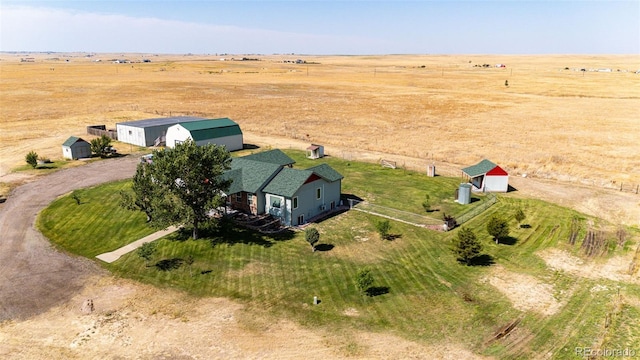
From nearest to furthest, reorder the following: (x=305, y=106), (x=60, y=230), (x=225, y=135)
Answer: (x=60, y=230)
(x=225, y=135)
(x=305, y=106)

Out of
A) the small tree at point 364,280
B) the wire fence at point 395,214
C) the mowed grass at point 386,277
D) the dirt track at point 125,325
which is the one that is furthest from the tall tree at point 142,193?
the small tree at point 364,280

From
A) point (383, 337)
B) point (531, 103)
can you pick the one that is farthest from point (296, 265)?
point (531, 103)

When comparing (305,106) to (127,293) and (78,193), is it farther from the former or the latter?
(127,293)

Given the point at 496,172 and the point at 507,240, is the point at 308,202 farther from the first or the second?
the point at 496,172

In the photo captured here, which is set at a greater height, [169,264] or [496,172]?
[496,172]

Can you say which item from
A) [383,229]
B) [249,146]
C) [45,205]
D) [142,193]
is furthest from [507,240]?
[249,146]

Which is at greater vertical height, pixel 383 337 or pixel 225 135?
pixel 225 135

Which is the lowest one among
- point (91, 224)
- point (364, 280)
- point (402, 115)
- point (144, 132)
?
point (91, 224)
